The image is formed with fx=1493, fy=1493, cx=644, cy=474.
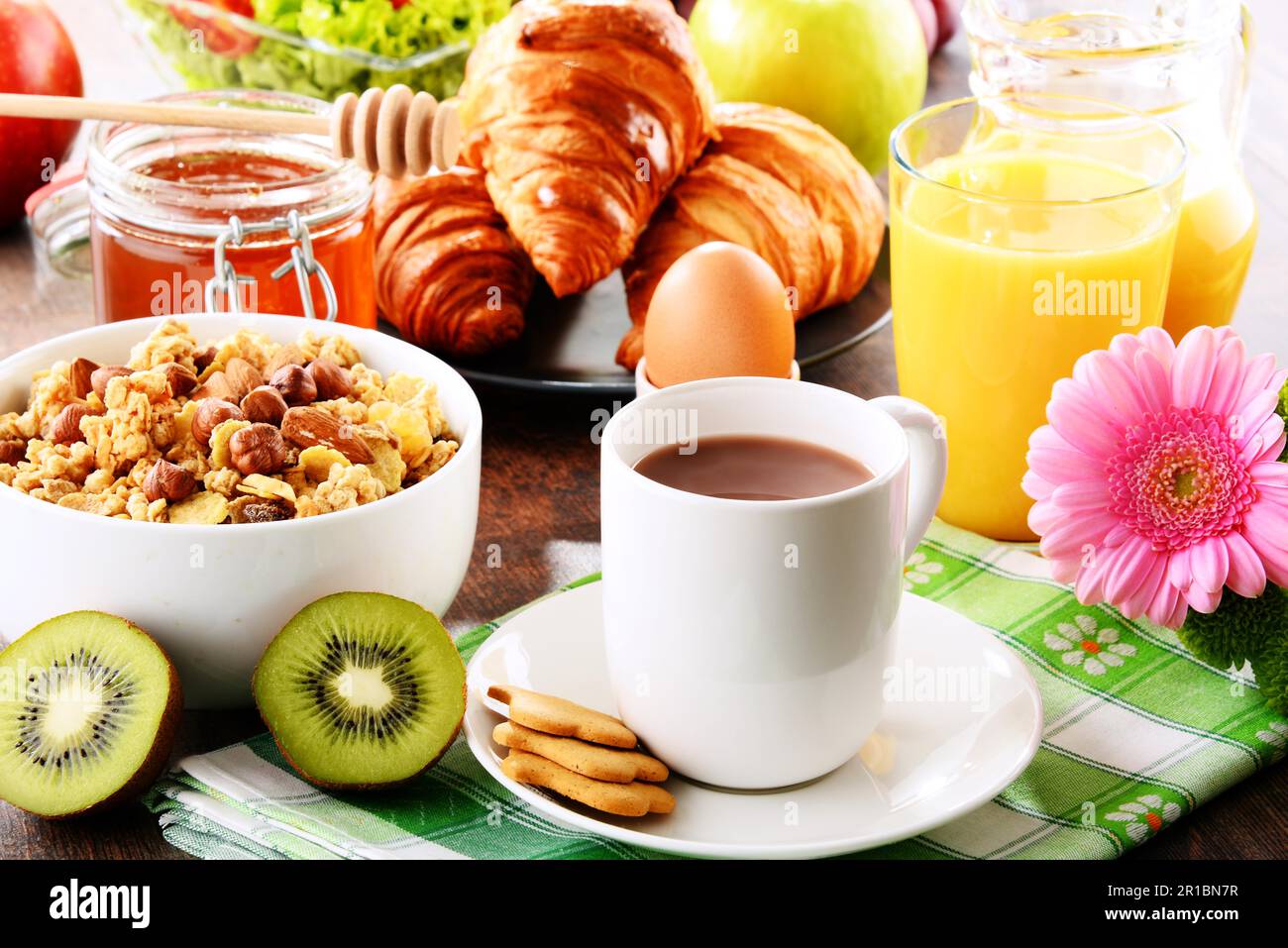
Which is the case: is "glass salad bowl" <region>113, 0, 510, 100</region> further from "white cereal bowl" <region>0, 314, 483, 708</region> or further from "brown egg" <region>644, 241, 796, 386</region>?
"white cereal bowl" <region>0, 314, 483, 708</region>

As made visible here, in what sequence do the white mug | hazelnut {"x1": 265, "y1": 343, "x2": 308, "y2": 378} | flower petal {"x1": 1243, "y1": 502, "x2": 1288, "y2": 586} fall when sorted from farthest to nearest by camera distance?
hazelnut {"x1": 265, "y1": 343, "x2": 308, "y2": 378} → flower petal {"x1": 1243, "y1": 502, "x2": 1288, "y2": 586} → the white mug

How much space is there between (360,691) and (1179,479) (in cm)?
45

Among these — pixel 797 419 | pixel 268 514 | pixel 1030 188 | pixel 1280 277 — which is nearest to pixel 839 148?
pixel 1030 188

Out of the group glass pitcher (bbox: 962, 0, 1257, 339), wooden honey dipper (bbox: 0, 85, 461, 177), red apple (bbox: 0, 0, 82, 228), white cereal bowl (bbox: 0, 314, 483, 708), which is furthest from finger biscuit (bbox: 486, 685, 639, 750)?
red apple (bbox: 0, 0, 82, 228)

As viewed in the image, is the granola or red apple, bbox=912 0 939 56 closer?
the granola

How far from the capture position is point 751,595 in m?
0.67

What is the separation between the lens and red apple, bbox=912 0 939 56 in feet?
6.10

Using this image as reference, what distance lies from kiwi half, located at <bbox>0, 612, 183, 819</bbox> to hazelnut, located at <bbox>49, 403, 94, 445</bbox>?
0.41 ft

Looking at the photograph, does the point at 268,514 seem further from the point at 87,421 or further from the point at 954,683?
the point at 954,683

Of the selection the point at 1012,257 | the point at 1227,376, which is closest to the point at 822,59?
the point at 1012,257

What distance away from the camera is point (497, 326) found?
1161mm

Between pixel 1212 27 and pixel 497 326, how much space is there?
21.9 inches

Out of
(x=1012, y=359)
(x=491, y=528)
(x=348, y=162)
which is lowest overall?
(x=491, y=528)

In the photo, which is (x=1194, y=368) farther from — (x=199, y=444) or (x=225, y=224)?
(x=225, y=224)
